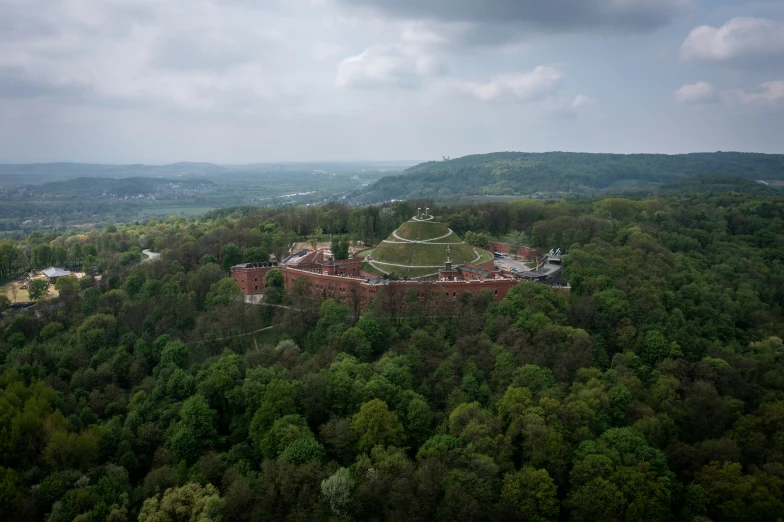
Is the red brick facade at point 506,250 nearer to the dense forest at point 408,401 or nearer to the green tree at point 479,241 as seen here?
the green tree at point 479,241

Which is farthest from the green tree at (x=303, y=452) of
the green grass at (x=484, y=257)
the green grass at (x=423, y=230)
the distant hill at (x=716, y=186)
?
the distant hill at (x=716, y=186)

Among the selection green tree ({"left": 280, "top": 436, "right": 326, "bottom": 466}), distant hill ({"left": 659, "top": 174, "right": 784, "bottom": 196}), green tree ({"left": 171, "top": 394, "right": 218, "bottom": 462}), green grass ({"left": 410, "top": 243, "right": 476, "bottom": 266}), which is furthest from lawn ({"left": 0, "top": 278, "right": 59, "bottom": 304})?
distant hill ({"left": 659, "top": 174, "right": 784, "bottom": 196})

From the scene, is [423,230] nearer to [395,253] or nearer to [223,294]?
[395,253]

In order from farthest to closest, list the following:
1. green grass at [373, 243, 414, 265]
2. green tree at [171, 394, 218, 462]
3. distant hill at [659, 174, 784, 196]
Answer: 1. distant hill at [659, 174, 784, 196]
2. green grass at [373, 243, 414, 265]
3. green tree at [171, 394, 218, 462]

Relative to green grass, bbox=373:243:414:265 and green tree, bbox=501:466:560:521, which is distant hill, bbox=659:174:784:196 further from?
green tree, bbox=501:466:560:521

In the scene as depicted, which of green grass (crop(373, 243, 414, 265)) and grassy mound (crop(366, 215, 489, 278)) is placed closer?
grassy mound (crop(366, 215, 489, 278))

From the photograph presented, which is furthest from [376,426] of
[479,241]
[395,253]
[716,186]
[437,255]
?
[716,186]
